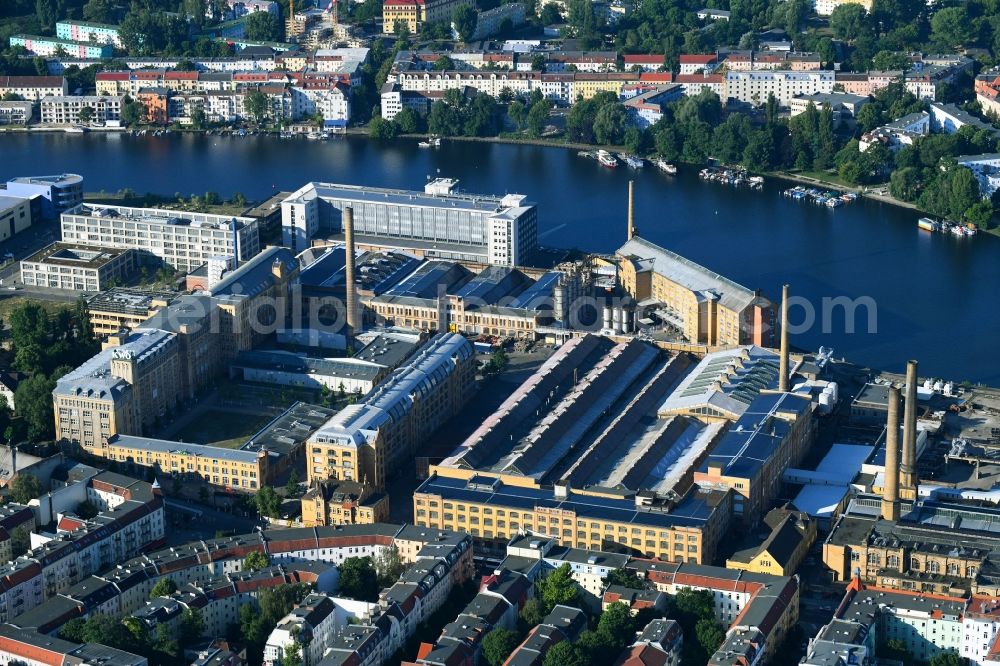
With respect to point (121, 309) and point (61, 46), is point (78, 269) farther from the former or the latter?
point (61, 46)

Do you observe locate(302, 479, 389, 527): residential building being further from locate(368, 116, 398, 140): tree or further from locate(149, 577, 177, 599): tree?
locate(368, 116, 398, 140): tree

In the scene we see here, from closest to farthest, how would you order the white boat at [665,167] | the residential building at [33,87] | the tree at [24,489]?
the tree at [24,489]
the white boat at [665,167]
the residential building at [33,87]

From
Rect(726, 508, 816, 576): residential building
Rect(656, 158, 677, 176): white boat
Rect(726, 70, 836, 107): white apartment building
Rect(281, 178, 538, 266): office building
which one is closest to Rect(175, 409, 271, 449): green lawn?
Rect(281, 178, 538, 266): office building

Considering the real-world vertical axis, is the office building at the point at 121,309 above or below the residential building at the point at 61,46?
below

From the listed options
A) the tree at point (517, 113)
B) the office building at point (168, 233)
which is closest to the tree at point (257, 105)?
the tree at point (517, 113)

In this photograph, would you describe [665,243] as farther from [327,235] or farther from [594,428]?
[594,428]

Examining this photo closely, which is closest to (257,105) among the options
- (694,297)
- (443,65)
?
(443,65)

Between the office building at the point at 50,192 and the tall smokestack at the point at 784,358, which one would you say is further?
the office building at the point at 50,192

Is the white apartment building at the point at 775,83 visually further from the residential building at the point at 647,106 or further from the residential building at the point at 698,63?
the residential building at the point at 647,106
